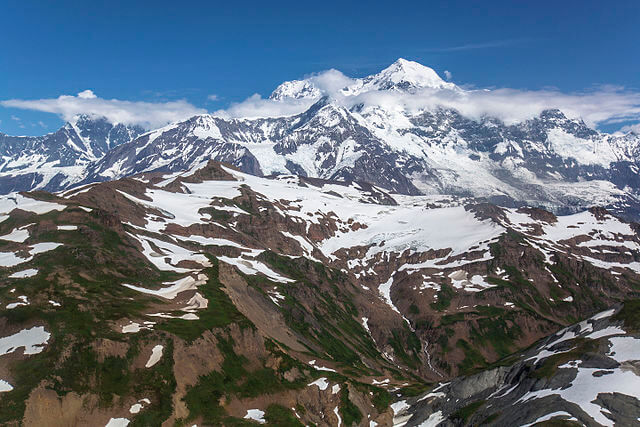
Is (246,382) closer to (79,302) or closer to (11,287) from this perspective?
(79,302)

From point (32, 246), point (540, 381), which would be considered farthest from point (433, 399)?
point (32, 246)

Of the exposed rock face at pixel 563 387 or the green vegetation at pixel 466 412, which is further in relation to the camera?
the green vegetation at pixel 466 412

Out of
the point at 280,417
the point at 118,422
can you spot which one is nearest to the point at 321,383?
the point at 280,417

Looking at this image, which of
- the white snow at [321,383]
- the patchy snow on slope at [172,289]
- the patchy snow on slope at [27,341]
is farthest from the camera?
the patchy snow on slope at [172,289]

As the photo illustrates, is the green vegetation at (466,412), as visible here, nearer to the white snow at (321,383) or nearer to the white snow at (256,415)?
the white snow at (321,383)

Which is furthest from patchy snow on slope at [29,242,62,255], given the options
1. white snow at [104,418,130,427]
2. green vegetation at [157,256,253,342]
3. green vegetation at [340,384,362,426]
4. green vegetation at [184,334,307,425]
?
green vegetation at [340,384,362,426]

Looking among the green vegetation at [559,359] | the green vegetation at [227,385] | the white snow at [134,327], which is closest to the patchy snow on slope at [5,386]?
the white snow at [134,327]
